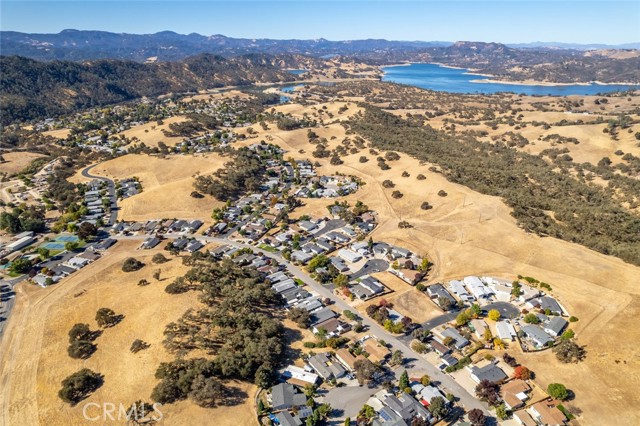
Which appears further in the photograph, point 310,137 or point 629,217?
point 310,137

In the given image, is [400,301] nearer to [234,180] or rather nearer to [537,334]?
[537,334]

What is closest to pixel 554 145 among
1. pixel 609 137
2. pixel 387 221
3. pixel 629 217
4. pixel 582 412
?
pixel 609 137

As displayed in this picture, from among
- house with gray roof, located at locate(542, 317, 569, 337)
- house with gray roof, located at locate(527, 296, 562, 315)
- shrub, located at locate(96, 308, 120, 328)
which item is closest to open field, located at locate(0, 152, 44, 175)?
Answer: shrub, located at locate(96, 308, 120, 328)

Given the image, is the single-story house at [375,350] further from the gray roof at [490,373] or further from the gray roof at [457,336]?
the gray roof at [490,373]

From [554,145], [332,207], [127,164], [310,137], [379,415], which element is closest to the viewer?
[379,415]

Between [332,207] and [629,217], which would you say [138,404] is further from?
[629,217]

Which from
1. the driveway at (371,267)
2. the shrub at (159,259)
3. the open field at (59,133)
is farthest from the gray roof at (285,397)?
the open field at (59,133)

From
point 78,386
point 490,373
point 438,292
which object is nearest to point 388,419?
point 490,373

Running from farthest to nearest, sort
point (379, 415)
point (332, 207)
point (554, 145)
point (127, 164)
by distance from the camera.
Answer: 1. point (554, 145)
2. point (127, 164)
3. point (332, 207)
4. point (379, 415)
